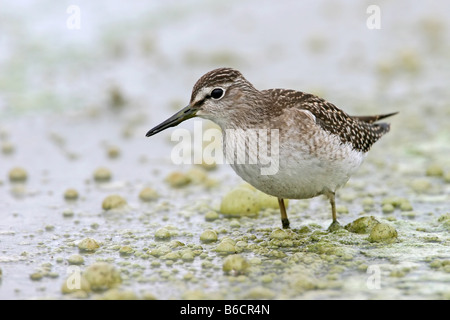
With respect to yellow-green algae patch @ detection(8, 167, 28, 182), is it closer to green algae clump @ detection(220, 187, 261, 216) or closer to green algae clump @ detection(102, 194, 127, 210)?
green algae clump @ detection(102, 194, 127, 210)

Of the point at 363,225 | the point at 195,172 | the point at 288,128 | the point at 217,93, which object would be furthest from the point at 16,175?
the point at 363,225

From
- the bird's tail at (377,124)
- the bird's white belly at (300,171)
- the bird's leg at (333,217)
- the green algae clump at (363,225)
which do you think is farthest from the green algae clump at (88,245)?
the bird's tail at (377,124)

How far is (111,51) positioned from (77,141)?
13.9 ft

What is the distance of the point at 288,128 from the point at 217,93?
818mm

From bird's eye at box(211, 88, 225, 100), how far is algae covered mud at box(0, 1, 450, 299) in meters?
1.17

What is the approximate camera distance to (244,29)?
1502 centimetres

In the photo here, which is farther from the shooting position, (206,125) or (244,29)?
(244,29)

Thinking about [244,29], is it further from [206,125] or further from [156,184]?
[156,184]

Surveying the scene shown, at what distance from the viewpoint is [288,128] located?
625cm

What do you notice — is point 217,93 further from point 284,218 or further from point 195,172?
point 195,172

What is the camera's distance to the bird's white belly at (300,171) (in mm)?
6113

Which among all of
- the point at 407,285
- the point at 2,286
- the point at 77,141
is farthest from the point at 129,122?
the point at 407,285
